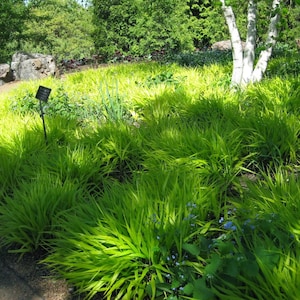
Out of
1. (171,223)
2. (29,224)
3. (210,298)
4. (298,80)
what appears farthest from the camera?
(298,80)

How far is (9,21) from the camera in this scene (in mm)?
14477

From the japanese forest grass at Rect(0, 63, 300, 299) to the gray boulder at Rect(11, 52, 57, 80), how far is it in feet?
20.7

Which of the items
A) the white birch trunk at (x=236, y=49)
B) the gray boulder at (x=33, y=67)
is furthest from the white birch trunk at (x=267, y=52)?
the gray boulder at (x=33, y=67)

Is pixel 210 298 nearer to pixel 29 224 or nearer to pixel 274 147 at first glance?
pixel 29 224

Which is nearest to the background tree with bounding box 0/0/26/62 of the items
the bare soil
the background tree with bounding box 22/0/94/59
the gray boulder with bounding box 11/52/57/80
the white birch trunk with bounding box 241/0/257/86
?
the gray boulder with bounding box 11/52/57/80

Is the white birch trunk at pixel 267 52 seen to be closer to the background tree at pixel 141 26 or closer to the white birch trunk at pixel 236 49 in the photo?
the white birch trunk at pixel 236 49

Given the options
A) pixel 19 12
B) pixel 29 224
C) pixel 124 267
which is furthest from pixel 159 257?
pixel 19 12

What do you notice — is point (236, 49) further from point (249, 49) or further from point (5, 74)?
point (5, 74)

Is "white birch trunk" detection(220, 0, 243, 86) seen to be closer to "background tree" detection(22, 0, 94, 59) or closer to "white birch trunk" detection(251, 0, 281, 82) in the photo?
"white birch trunk" detection(251, 0, 281, 82)

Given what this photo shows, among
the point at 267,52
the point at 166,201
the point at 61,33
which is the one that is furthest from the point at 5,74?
the point at 61,33

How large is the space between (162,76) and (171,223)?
4.17 m

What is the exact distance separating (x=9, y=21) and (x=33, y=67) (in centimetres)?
596

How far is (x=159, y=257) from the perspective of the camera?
1.77 metres

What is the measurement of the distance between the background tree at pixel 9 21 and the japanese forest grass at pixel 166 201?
11934mm
